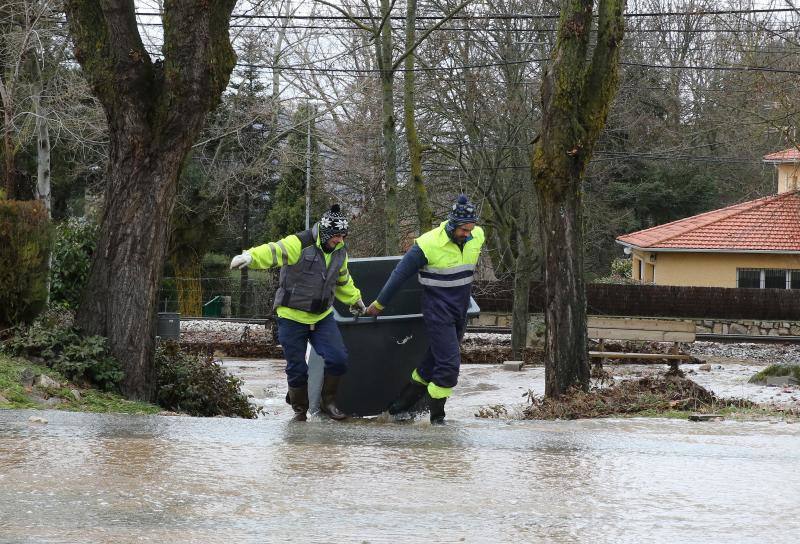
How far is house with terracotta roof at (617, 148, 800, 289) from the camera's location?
107ft

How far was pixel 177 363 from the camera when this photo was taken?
10516mm

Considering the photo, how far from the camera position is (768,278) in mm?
33281

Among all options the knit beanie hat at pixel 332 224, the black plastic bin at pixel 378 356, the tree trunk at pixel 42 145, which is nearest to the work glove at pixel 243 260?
the knit beanie hat at pixel 332 224

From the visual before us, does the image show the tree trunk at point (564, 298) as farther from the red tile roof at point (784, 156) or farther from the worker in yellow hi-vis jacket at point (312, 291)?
the red tile roof at point (784, 156)

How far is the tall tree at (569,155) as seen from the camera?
1066 cm

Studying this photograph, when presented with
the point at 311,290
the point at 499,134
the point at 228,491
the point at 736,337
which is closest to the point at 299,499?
the point at 228,491

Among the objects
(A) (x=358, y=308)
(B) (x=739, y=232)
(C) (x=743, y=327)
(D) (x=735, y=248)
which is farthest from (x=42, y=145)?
(B) (x=739, y=232)

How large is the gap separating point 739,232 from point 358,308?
86.2 feet

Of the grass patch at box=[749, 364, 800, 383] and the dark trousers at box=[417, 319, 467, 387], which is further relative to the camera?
the grass patch at box=[749, 364, 800, 383]

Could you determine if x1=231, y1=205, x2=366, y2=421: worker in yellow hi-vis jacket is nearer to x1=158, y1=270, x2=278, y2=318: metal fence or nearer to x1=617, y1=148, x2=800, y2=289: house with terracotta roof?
x1=158, y1=270, x2=278, y2=318: metal fence

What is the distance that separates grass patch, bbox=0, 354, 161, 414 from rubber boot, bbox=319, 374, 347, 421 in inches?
56.2

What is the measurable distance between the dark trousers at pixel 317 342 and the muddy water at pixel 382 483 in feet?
4.19

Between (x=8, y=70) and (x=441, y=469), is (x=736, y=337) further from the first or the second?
(x=441, y=469)

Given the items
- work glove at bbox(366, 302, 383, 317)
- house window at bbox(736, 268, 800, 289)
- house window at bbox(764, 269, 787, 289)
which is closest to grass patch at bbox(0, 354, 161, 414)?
work glove at bbox(366, 302, 383, 317)
